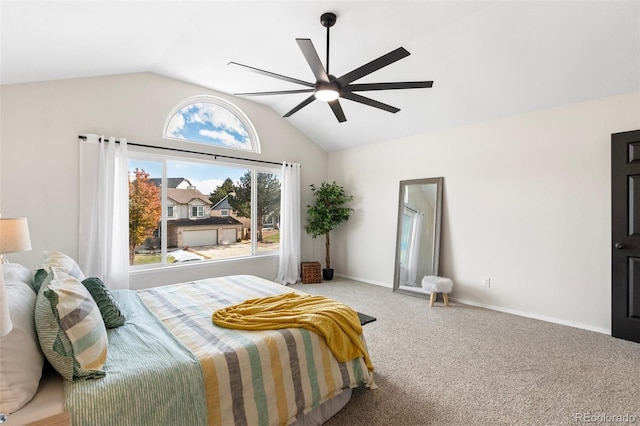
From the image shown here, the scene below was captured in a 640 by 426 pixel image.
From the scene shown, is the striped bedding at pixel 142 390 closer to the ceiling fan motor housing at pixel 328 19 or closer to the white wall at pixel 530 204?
the ceiling fan motor housing at pixel 328 19

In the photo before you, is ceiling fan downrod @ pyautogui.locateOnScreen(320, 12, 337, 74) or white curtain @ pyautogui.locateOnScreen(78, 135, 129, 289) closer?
ceiling fan downrod @ pyautogui.locateOnScreen(320, 12, 337, 74)

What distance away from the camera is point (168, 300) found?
237cm

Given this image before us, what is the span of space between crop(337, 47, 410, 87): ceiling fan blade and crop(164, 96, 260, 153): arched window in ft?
9.39

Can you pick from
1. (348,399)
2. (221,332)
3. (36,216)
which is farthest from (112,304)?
(36,216)

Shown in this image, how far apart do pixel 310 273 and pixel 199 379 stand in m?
3.86

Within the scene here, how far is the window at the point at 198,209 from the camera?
3979 mm

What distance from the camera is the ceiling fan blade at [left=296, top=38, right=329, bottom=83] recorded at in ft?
6.22

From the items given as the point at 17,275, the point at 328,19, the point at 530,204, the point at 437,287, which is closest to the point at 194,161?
the point at 328,19

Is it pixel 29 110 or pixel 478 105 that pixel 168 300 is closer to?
pixel 29 110

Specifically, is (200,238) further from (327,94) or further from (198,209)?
(327,94)

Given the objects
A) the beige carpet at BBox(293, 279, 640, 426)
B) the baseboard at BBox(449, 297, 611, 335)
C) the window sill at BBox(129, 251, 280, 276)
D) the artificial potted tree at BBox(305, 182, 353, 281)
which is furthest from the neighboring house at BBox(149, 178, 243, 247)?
the baseboard at BBox(449, 297, 611, 335)

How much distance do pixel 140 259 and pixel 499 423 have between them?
4.07m

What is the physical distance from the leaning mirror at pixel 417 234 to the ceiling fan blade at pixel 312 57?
9.27 feet

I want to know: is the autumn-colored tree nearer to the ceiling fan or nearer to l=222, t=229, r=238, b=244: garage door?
l=222, t=229, r=238, b=244: garage door
